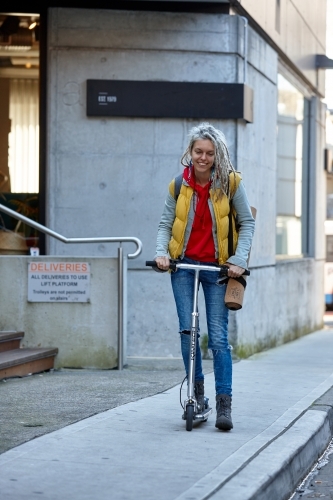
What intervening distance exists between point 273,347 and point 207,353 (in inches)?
98.6

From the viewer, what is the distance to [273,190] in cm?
1277

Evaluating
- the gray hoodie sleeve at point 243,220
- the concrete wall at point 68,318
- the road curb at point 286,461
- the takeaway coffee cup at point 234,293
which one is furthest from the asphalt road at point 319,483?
the concrete wall at point 68,318

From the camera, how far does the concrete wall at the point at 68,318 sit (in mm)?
9461

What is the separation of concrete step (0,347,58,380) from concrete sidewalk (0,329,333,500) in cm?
149

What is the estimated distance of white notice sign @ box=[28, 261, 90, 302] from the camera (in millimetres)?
9477

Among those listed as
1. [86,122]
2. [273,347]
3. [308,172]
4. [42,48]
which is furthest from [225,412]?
[308,172]

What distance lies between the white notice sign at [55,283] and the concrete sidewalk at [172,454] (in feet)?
6.06

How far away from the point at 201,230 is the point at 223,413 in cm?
114

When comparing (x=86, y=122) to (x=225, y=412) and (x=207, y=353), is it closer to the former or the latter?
(x=207, y=353)

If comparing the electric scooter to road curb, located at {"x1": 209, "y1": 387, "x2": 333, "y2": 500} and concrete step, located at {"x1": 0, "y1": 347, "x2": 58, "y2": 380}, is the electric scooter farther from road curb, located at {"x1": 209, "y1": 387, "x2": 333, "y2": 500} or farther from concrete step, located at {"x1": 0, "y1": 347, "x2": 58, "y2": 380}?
concrete step, located at {"x1": 0, "y1": 347, "x2": 58, "y2": 380}

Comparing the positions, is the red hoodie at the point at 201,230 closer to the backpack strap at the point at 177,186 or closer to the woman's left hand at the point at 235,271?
the backpack strap at the point at 177,186

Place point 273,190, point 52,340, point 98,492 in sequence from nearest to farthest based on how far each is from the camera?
1. point 98,492
2. point 52,340
3. point 273,190

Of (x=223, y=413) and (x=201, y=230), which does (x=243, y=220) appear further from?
(x=223, y=413)

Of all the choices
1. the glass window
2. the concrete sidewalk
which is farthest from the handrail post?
the glass window
